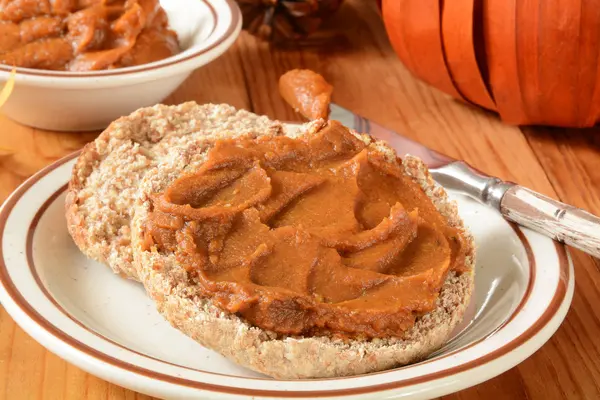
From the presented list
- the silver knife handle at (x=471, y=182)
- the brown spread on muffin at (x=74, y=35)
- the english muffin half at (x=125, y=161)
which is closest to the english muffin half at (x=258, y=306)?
the english muffin half at (x=125, y=161)

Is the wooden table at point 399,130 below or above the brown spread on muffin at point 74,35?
below

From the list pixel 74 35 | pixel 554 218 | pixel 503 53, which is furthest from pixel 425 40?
pixel 74 35

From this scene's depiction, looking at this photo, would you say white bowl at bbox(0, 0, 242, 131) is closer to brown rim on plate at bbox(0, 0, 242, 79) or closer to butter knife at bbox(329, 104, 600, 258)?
brown rim on plate at bbox(0, 0, 242, 79)

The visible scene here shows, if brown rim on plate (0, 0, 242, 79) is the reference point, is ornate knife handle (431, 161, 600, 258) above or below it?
below

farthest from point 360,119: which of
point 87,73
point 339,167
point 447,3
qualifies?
point 87,73

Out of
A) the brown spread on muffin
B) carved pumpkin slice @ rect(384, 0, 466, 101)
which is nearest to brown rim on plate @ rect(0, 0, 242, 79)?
the brown spread on muffin

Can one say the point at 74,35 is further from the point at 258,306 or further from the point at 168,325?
the point at 258,306

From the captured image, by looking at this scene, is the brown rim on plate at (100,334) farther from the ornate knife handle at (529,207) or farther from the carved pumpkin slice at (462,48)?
the carved pumpkin slice at (462,48)
